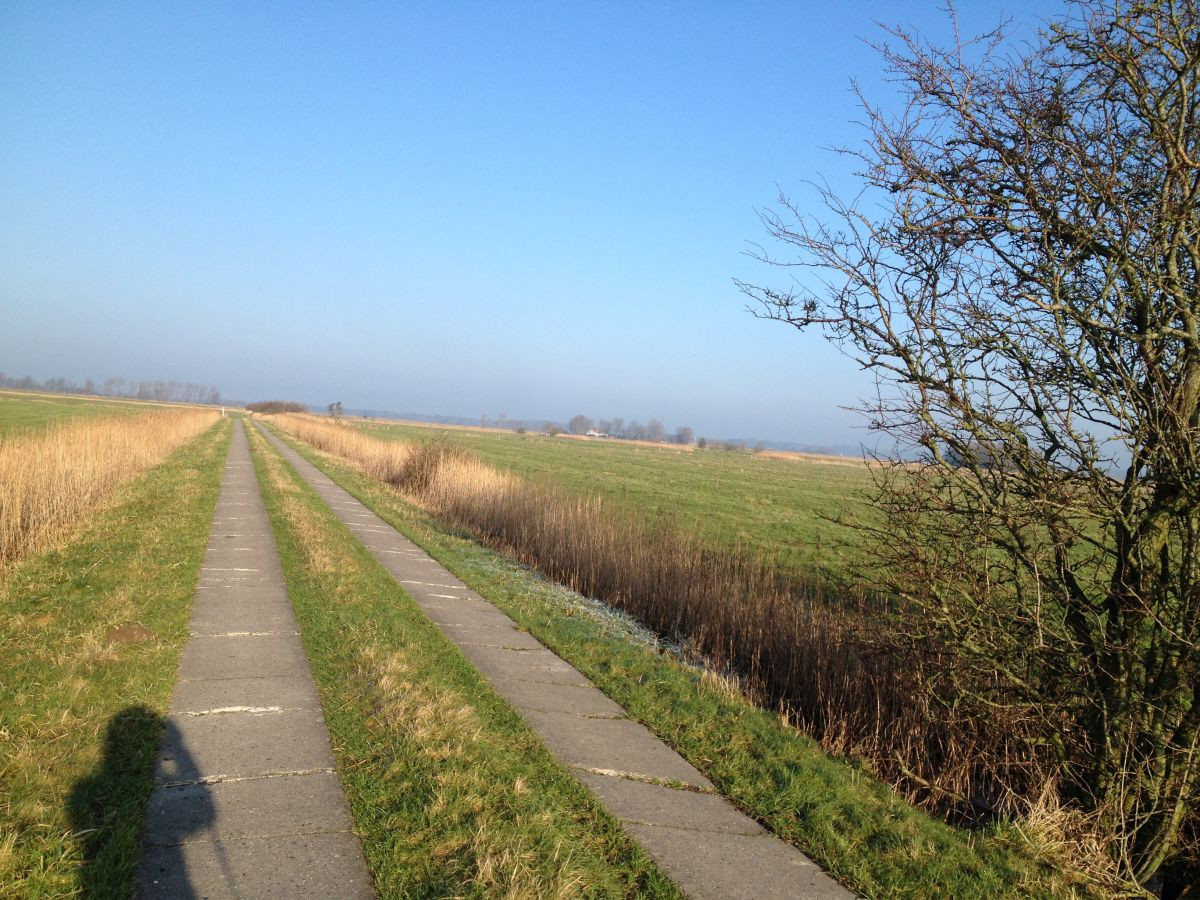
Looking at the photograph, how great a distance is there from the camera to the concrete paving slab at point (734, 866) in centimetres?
297

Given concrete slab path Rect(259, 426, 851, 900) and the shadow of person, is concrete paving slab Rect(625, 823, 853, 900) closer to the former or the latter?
concrete slab path Rect(259, 426, 851, 900)

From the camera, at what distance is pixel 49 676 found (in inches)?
171

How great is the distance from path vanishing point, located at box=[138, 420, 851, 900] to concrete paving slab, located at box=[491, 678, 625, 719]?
15mm

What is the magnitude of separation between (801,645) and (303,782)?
460 centimetres

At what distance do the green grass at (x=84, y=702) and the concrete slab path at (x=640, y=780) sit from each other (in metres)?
2.06

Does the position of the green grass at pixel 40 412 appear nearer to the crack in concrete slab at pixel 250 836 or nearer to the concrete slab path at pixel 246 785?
the concrete slab path at pixel 246 785

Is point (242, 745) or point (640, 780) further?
point (640, 780)

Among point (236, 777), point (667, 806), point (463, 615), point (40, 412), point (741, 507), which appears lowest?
point (741, 507)

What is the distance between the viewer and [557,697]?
5.18 metres

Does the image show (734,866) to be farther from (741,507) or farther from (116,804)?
(741,507)

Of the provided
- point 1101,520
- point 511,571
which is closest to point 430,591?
point 511,571

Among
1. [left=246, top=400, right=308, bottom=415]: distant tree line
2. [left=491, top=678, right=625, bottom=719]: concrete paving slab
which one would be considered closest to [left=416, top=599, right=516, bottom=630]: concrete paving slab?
[left=491, top=678, right=625, bottom=719]: concrete paving slab

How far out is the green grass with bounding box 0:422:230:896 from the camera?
2695 millimetres

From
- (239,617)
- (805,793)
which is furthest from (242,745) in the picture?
(805,793)
